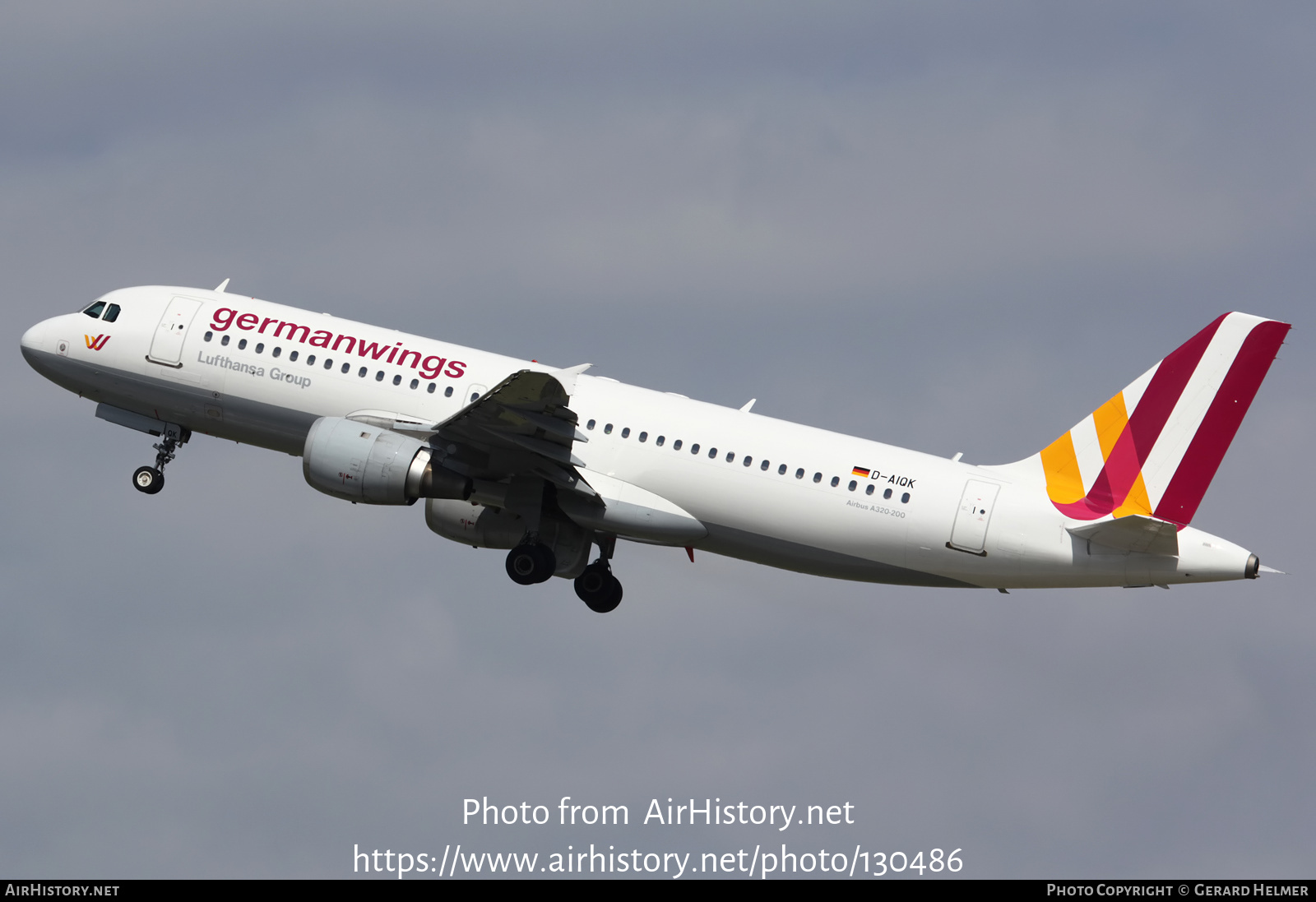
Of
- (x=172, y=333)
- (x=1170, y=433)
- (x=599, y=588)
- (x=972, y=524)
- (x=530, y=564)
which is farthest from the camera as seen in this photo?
(x=599, y=588)

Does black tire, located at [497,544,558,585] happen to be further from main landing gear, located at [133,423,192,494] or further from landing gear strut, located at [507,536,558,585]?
main landing gear, located at [133,423,192,494]

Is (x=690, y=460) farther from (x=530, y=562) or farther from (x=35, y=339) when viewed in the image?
(x=35, y=339)

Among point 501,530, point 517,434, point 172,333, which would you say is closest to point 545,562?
point 501,530

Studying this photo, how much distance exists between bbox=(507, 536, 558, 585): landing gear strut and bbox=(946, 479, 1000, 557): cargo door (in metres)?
10.1

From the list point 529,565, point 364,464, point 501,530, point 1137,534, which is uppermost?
point 501,530

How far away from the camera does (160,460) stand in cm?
4759

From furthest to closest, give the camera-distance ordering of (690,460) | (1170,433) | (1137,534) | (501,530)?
(501,530) < (690,460) < (1170,433) < (1137,534)

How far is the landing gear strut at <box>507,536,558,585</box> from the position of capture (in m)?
44.3

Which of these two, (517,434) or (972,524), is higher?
(517,434)

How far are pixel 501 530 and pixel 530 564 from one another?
9.20ft

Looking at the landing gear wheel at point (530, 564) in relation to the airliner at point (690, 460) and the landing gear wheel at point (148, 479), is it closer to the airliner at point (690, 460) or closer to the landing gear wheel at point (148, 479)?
the airliner at point (690, 460)

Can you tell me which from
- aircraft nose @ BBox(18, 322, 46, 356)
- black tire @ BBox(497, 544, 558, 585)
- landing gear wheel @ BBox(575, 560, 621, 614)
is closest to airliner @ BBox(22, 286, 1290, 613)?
black tire @ BBox(497, 544, 558, 585)

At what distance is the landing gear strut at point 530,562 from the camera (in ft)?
145

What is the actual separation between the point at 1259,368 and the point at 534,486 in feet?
59.0
